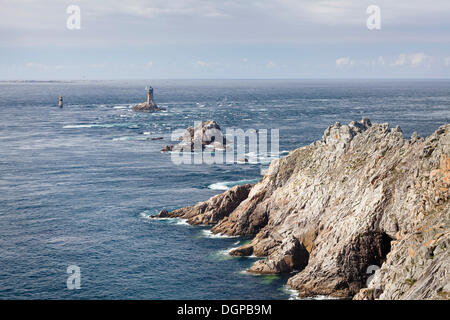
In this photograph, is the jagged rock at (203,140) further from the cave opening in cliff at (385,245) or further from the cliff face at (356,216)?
the cave opening in cliff at (385,245)

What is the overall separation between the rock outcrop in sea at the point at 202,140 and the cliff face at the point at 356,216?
232 feet

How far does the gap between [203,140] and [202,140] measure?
0.38m

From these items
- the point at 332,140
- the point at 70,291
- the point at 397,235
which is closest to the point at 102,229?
the point at 70,291

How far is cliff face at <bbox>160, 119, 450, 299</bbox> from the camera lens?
42.0 metres

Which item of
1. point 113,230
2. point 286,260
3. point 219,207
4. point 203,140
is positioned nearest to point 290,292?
point 286,260

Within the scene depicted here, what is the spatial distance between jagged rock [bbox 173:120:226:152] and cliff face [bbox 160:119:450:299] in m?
70.9

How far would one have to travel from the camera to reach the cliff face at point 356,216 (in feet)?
138
